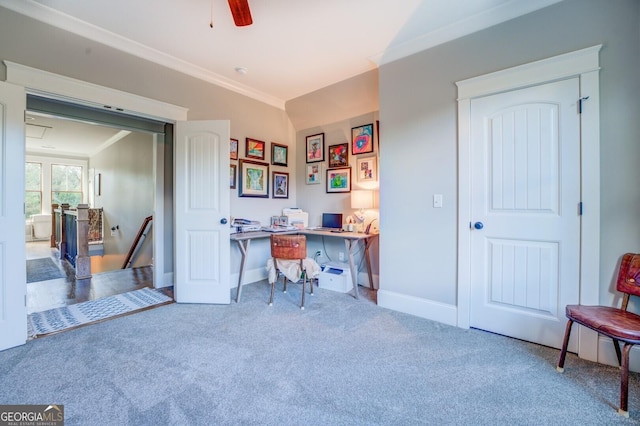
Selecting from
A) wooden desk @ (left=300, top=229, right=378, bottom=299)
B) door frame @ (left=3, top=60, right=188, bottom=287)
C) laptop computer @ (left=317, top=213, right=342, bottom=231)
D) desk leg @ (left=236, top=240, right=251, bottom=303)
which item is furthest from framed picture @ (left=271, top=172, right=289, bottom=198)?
door frame @ (left=3, top=60, right=188, bottom=287)

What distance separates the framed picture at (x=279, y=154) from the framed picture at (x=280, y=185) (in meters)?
0.17

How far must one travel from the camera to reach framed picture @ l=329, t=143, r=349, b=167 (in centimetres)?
386

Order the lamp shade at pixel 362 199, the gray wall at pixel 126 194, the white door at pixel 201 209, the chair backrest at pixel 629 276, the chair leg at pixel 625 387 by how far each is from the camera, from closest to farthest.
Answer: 1. the chair leg at pixel 625 387
2. the chair backrest at pixel 629 276
3. the white door at pixel 201 209
4. the lamp shade at pixel 362 199
5. the gray wall at pixel 126 194

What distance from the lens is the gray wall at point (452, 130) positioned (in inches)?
71.4

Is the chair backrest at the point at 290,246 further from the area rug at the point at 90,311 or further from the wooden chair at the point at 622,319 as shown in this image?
the wooden chair at the point at 622,319

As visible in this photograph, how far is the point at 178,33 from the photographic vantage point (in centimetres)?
255

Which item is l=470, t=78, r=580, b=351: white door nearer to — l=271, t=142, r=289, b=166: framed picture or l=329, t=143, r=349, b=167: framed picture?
l=329, t=143, r=349, b=167: framed picture

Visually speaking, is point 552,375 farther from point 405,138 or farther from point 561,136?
point 405,138

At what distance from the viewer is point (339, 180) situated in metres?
3.93

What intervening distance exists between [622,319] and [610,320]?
0.08m

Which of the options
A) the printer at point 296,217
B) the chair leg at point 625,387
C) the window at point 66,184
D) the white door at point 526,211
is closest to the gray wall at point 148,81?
the printer at point 296,217

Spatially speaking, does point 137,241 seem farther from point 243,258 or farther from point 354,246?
point 354,246

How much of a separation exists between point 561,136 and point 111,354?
3653mm

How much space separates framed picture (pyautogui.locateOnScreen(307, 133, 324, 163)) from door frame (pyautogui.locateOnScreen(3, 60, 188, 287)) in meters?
1.76
